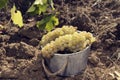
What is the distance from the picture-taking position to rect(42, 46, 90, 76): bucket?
189cm

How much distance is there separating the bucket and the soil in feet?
0.14

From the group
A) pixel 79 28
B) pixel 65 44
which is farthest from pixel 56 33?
pixel 79 28

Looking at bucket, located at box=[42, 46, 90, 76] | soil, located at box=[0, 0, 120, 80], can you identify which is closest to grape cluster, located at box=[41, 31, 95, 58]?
bucket, located at box=[42, 46, 90, 76]

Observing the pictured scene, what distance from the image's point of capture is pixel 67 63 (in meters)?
1.91

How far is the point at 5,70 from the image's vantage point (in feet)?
6.80

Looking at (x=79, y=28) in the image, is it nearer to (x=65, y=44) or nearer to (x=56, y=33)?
(x=56, y=33)

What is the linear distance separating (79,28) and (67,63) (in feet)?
1.92

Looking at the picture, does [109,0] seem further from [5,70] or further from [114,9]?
[5,70]

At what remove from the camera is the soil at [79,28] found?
2.02m

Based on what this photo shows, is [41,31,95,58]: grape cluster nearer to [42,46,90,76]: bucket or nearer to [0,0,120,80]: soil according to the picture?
[42,46,90,76]: bucket

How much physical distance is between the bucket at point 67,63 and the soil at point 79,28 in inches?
1.6

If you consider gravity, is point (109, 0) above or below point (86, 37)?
above

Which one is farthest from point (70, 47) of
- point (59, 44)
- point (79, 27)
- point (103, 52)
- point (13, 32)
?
point (13, 32)

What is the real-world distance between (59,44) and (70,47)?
7 cm
